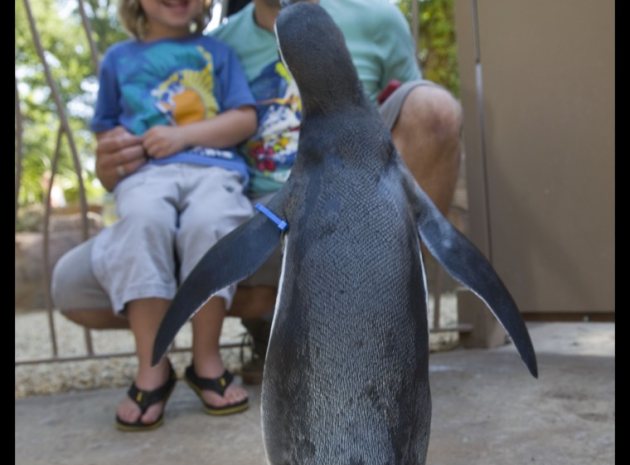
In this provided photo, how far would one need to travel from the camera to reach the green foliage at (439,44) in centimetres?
616

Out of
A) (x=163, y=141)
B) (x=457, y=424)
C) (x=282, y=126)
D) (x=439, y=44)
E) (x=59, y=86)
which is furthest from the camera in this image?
(x=59, y=86)

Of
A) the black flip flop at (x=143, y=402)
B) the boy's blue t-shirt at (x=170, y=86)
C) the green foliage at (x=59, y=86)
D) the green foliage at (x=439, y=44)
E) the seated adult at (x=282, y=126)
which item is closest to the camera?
the black flip flop at (x=143, y=402)

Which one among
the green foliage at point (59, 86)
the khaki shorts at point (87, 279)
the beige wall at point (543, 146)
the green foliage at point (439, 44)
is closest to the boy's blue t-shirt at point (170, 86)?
the khaki shorts at point (87, 279)

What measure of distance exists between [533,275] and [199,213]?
99cm

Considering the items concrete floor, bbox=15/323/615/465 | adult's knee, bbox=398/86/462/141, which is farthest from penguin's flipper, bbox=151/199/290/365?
adult's knee, bbox=398/86/462/141

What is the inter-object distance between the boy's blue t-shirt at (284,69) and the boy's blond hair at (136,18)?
8 cm

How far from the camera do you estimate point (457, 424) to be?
1.68m

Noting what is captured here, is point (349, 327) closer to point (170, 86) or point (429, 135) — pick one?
point (429, 135)

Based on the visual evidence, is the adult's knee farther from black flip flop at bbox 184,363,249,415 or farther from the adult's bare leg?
black flip flop at bbox 184,363,249,415

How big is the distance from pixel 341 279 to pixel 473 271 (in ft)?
0.61

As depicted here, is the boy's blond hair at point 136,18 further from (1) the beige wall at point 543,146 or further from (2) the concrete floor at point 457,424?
(2) the concrete floor at point 457,424

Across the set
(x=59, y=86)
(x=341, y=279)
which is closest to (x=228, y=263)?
(x=341, y=279)
